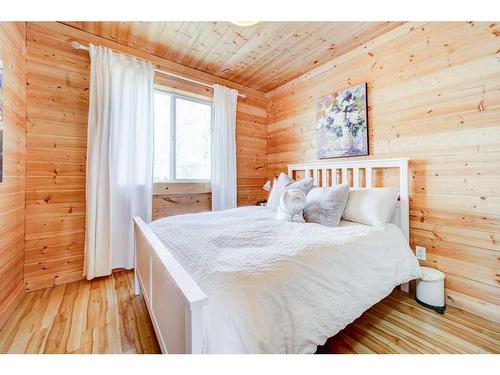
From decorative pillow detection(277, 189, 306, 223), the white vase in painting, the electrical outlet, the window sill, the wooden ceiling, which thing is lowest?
the electrical outlet

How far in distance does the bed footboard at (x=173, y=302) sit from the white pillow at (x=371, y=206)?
150cm

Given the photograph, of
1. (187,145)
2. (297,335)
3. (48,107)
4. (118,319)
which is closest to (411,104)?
(297,335)

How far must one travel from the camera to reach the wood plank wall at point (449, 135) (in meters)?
1.64

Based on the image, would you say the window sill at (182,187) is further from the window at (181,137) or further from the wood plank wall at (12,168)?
the wood plank wall at (12,168)

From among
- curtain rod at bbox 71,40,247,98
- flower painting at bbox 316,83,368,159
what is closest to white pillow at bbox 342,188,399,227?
flower painting at bbox 316,83,368,159

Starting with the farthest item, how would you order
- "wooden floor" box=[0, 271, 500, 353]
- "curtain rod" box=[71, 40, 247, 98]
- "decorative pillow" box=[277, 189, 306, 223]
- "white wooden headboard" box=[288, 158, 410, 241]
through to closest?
"curtain rod" box=[71, 40, 247, 98] → "white wooden headboard" box=[288, 158, 410, 241] → "decorative pillow" box=[277, 189, 306, 223] → "wooden floor" box=[0, 271, 500, 353]

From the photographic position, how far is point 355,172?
7.86 feet

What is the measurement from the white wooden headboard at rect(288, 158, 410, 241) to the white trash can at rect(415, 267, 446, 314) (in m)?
0.34

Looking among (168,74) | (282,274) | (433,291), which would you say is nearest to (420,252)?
(433,291)

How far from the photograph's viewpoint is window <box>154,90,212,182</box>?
9.25 ft

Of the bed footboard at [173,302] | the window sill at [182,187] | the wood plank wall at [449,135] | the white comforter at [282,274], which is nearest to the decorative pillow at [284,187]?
the white comforter at [282,274]

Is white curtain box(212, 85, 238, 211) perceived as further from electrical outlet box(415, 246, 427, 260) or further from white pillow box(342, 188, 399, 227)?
electrical outlet box(415, 246, 427, 260)

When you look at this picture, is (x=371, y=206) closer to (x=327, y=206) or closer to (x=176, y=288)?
(x=327, y=206)

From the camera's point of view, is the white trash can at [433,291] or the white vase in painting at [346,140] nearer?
the white trash can at [433,291]
